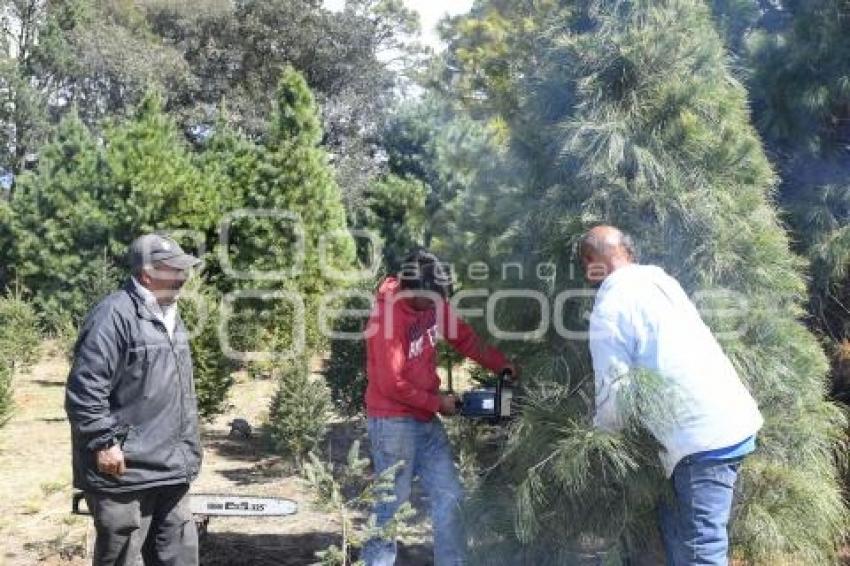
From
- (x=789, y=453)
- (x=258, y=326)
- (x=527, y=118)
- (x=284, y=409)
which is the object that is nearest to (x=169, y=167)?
(x=258, y=326)

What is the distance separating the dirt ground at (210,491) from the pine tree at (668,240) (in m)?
0.94

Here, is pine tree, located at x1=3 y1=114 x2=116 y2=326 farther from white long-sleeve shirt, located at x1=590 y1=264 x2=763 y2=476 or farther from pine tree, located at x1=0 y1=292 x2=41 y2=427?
white long-sleeve shirt, located at x1=590 y1=264 x2=763 y2=476

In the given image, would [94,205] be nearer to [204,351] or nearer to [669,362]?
[204,351]

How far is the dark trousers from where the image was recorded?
3342 millimetres

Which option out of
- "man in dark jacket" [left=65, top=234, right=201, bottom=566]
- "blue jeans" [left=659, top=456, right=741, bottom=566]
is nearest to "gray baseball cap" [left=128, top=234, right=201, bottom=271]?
"man in dark jacket" [left=65, top=234, right=201, bottom=566]

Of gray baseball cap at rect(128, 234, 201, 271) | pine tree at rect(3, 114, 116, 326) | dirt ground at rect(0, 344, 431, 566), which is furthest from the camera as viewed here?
pine tree at rect(3, 114, 116, 326)

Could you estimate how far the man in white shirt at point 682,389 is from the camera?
2805 mm

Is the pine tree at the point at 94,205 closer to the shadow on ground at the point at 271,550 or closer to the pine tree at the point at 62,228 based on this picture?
the pine tree at the point at 62,228

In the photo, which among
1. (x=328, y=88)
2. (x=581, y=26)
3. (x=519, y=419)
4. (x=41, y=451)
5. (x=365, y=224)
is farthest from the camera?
(x=328, y=88)

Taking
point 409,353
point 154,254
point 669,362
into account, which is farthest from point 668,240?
point 154,254

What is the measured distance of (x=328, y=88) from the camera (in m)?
22.7

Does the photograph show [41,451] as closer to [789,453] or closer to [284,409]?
[284,409]

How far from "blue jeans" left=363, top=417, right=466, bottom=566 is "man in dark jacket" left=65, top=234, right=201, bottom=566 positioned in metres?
0.83

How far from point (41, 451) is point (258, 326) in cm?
421
